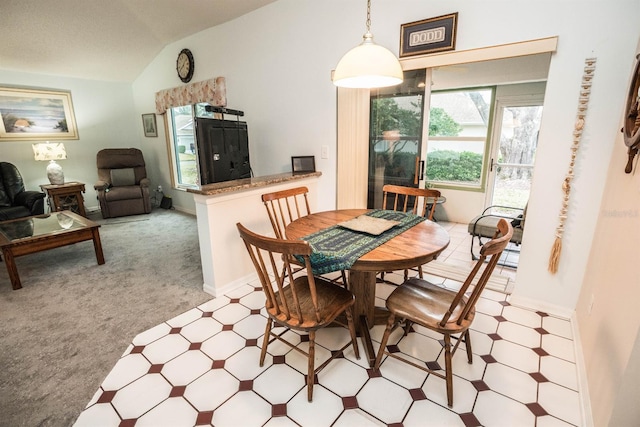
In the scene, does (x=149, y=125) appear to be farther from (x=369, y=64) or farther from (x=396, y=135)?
(x=369, y=64)

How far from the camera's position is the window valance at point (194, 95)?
13.2ft

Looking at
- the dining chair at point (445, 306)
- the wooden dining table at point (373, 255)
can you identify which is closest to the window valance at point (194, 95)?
the wooden dining table at point (373, 255)

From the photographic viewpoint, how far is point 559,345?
6.34ft

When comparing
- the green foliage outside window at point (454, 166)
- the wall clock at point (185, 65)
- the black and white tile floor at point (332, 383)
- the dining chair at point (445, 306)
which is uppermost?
the wall clock at point (185, 65)

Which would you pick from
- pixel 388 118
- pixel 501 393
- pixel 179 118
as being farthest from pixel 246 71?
pixel 501 393

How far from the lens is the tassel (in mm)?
2166

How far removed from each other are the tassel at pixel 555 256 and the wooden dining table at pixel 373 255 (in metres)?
0.95

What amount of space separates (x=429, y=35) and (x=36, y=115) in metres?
5.91

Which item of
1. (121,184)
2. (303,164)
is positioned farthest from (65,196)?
(303,164)

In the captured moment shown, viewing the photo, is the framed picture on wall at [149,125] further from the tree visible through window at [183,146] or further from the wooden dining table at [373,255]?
the wooden dining table at [373,255]

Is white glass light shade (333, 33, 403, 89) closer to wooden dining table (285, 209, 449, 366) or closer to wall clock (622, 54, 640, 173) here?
wooden dining table (285, 209, 449, 366)

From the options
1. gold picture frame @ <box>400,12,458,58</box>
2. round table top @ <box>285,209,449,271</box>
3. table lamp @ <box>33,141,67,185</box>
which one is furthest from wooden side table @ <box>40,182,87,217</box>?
gold picture frame @ <box>400,12,458,58</box>

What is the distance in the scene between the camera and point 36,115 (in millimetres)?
4750

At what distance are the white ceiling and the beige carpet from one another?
335 centimetres
